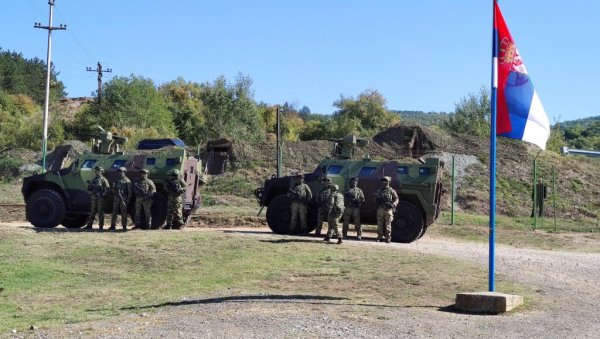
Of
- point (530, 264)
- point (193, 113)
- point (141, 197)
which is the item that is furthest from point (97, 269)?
point (193, 113)

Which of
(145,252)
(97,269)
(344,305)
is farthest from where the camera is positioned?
(145,252)

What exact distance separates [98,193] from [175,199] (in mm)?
1914

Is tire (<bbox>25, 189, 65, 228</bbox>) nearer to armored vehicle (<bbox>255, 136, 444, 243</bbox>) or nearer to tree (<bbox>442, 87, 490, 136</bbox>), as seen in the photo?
armored vehicle (<bbox>255, 136, 444, 243</bbox>)

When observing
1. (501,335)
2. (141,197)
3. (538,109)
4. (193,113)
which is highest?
(193,113)

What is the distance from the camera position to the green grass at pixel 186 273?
42.7 feet

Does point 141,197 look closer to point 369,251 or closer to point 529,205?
point 369,251

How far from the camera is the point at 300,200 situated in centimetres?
2128

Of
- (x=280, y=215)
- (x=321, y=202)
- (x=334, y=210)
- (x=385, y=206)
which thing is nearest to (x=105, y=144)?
(x=280, y=215)

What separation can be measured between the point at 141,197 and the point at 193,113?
1880 inches

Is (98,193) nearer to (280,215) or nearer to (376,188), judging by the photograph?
(280,215)

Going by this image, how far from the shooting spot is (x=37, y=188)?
22688 millimetres

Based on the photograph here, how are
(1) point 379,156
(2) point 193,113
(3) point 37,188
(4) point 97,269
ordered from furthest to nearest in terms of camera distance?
(2) point 193,113 < (1) point 379,156 < (3) point 37,188 < (4) point 97,269

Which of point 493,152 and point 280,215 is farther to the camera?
point 280,215

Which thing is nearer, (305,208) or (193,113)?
(305,208)
